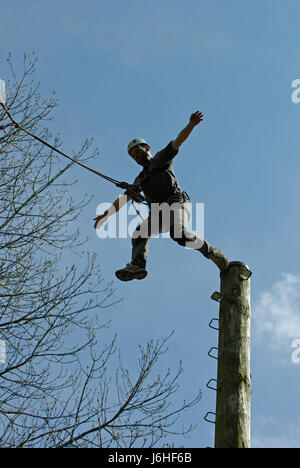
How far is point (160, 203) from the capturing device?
5.76 metres

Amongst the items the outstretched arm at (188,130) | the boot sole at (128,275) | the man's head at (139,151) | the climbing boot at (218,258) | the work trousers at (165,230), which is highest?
the man's head at (139,151)

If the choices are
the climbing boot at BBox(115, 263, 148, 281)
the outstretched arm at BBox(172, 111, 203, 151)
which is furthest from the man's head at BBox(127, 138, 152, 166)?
the climbing boot at BBox(115, 263, 148, 281)

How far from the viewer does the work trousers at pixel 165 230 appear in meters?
5.39

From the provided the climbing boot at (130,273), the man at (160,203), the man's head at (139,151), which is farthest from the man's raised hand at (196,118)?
the climbing boot at (130,273)

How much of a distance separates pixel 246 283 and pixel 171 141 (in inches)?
60.7

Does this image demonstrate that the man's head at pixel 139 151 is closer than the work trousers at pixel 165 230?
No

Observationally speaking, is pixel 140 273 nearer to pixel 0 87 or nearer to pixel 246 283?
pixel 246 283

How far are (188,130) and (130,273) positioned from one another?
1.39 metres

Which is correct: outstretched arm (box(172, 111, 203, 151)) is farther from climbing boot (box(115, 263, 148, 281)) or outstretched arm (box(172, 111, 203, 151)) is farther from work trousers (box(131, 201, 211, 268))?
climbing boot (box(115, 263, 148, 281))

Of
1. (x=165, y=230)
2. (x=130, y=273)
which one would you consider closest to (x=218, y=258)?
(x=165, y=230)

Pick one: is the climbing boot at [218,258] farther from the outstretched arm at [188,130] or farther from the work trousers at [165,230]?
the outstretched arm at [188,130]

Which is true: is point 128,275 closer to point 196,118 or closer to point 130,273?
point 130,273

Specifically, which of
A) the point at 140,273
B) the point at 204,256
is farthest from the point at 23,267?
the point at 204,256
